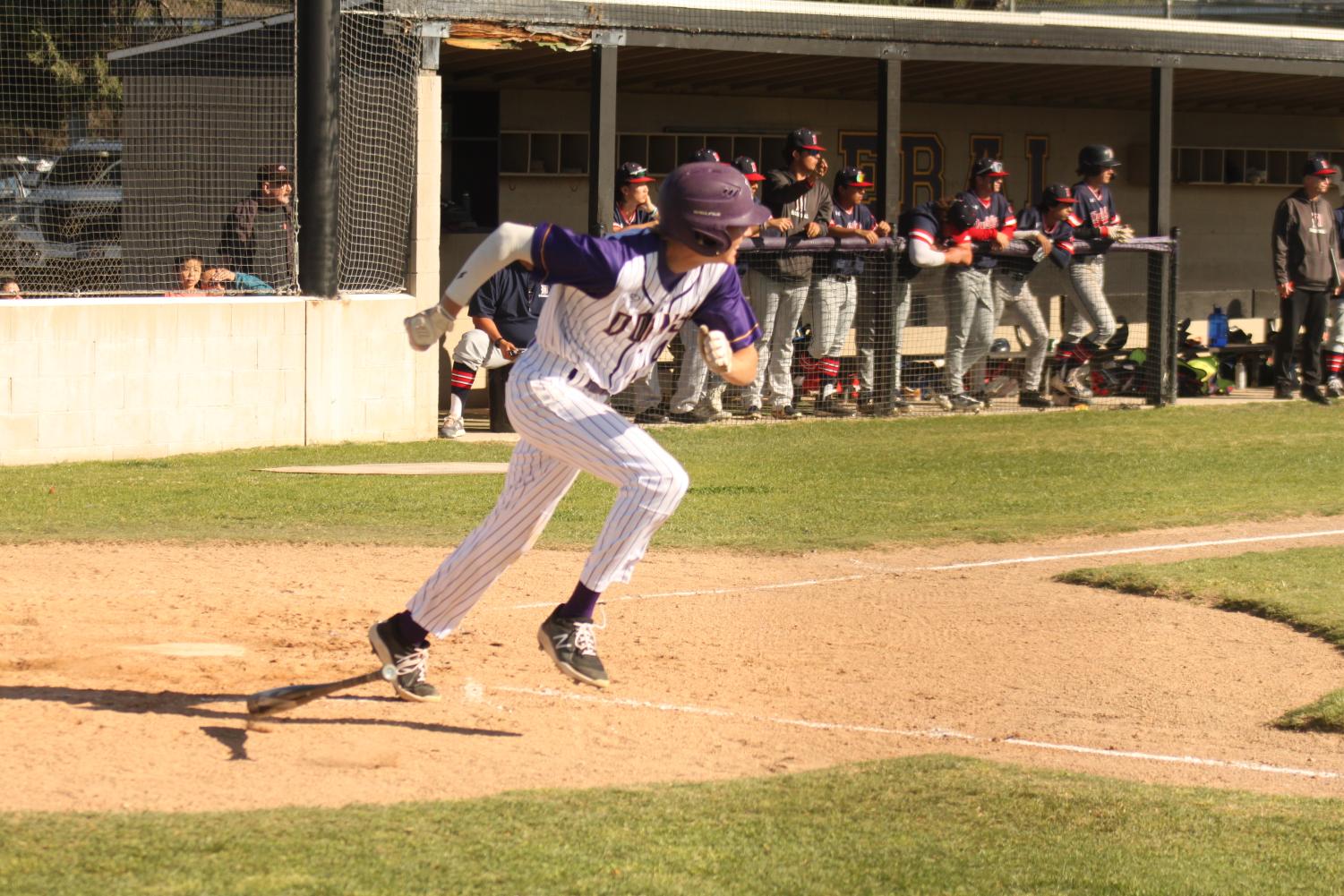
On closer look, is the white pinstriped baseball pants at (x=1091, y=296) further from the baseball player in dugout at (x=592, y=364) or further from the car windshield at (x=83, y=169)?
the baseball player in dugout at (x=592, y=364)

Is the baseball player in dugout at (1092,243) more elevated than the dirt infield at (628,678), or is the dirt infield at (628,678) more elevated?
the baseball player in dugout at (1092,243)

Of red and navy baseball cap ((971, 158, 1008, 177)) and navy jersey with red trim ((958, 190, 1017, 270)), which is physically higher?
red and navy baseball cap ((971, 158, 1008, 177))

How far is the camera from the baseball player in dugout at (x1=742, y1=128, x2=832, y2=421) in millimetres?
13992

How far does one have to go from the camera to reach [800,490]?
433 inches

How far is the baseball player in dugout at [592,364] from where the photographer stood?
511 centimetres

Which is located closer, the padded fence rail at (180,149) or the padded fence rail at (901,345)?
the padded fence rail at (180,149)

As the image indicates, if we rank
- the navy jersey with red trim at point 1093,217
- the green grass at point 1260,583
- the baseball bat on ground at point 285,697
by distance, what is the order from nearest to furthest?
the baseball bat on ground at point 285,697, the green grass at point 1260,583, the navy jersey with red trim at point 1093,217

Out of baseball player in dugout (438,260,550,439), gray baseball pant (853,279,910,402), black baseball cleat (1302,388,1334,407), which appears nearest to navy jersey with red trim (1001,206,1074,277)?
gray baseball pant (853,279,910,402)

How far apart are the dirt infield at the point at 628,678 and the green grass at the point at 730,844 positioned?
0.32 metres

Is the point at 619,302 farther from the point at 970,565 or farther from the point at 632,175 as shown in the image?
the point at 632,175

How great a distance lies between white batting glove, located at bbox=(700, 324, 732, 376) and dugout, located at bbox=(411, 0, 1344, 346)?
8628mm

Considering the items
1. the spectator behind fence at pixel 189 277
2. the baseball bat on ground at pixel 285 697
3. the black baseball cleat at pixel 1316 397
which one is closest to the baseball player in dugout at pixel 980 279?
the black baseball cleat at pixel 1316 397

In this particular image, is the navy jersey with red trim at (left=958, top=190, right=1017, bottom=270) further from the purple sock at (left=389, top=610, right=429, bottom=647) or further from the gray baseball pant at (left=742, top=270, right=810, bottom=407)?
the purple sock at (left=389, top=610, right=429, bottom=647)

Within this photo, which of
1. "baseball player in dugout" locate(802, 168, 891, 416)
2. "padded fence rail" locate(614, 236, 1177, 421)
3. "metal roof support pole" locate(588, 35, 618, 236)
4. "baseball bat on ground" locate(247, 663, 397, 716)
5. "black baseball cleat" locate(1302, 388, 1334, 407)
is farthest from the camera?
"black baseball cleat" locate(1302, 388, 1334, 407)
